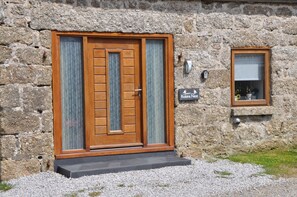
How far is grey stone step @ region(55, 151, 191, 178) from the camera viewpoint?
7.16 meters

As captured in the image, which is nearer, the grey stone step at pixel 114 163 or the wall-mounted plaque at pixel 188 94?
the grey stone step at pixel 114 163

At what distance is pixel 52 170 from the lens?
7473 mm

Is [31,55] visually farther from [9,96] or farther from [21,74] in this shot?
[9,96]

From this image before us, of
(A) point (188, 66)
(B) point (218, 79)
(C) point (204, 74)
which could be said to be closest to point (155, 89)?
(A) point (188, 66)

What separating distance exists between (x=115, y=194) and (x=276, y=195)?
2.05 m

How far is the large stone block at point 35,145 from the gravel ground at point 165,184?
1.13 feet

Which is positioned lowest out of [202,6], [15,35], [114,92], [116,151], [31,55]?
[116,151]

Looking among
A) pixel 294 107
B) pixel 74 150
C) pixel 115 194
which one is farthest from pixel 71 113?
pixel 294 107

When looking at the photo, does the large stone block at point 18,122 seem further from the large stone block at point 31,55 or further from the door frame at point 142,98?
the large stone block at point 31,55

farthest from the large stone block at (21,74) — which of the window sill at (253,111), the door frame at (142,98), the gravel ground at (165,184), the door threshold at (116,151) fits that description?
the window sill at (253,111)

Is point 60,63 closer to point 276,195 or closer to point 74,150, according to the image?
point 74,150

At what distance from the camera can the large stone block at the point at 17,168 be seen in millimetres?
7133

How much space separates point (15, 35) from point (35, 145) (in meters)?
1.72

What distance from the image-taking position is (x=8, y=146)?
7.17 meters
